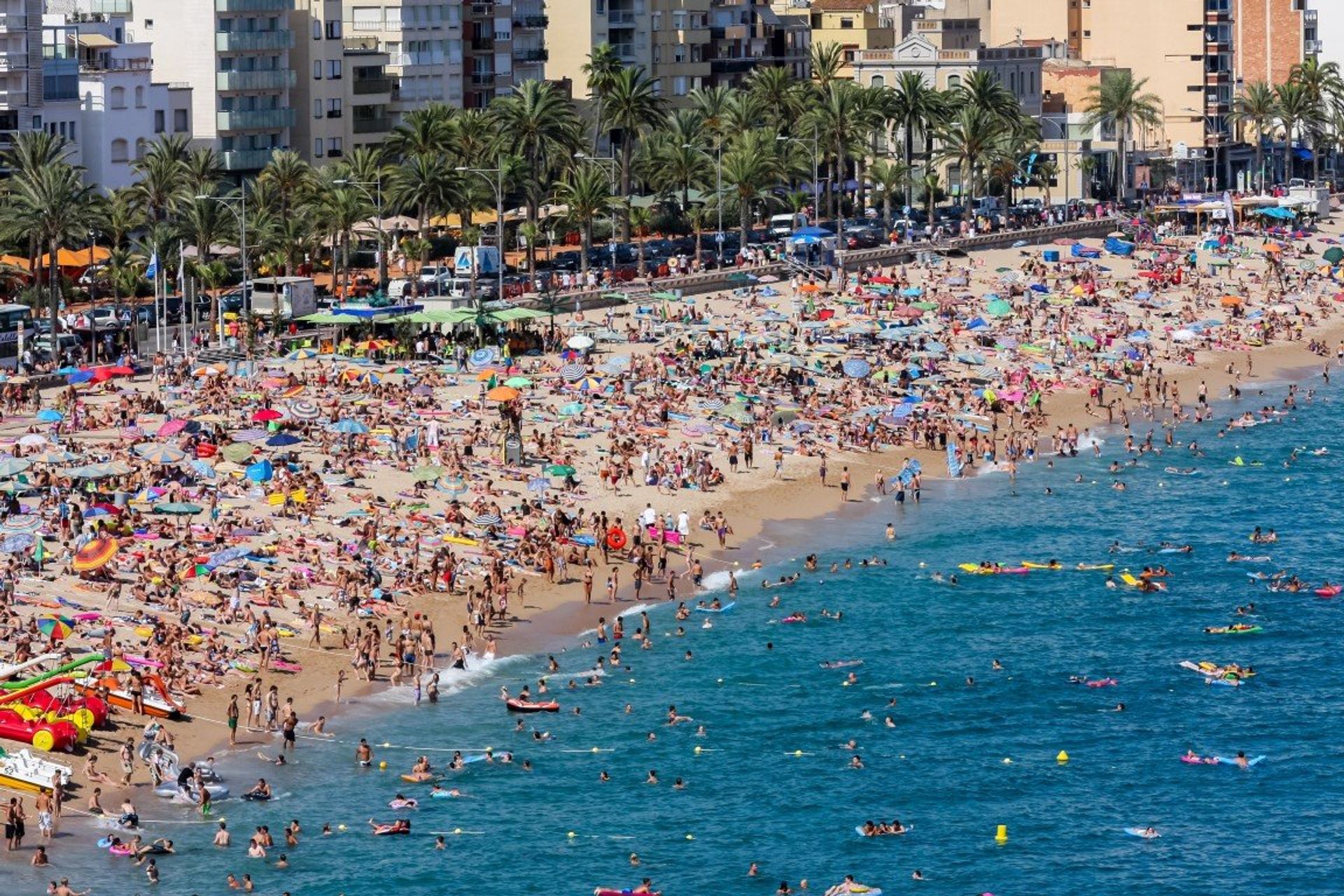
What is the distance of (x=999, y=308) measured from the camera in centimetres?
11600

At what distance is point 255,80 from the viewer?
445 feet

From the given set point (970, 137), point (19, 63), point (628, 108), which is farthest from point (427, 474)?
point (970, 137)

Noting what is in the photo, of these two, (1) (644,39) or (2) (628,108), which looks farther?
(1) (644,39)

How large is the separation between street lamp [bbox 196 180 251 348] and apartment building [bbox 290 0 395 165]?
22.2 metres

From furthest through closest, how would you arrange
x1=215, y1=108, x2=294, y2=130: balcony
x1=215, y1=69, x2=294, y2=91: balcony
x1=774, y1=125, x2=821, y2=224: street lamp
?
x1=774, y1=125, x2=821, y2=224: street lamp → x1=215, y1=69, x2=294, y2=91: balcony → x1=215, y1=108, x2=294, y2=130: balcony

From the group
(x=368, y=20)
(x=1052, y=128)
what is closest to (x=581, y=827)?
(x=368, y=20)

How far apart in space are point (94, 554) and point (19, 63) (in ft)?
192

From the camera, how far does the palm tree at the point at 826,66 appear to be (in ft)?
501

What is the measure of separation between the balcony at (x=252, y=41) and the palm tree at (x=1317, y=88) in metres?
75.8

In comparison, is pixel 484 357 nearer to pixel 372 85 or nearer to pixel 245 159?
pixel 245 159

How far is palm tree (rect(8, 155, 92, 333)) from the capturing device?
321ft

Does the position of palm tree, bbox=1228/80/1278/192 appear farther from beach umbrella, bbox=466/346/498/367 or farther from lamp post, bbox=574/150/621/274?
beach umbrella, bbox=466/346/498/367

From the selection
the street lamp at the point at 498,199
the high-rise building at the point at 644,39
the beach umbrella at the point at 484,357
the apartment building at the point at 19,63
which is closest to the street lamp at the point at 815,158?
the street lamp at the point at 498,199

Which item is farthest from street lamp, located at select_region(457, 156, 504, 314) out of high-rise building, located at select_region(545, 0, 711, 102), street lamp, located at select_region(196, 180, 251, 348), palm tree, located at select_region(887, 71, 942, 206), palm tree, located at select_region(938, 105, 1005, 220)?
high-rise building, located at select_region(545, 0, 711, 102)
